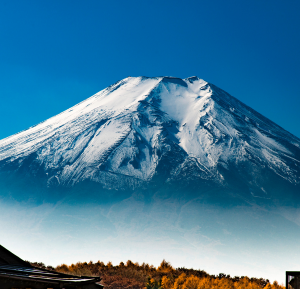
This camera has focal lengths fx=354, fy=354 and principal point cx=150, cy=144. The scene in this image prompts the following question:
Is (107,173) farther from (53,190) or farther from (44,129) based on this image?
(44,129)

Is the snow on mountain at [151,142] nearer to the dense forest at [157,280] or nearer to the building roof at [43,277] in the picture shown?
the dense forest at [157,280]

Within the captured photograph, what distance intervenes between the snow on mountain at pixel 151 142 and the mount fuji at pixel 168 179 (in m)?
0.28

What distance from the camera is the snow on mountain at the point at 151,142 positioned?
268 feet

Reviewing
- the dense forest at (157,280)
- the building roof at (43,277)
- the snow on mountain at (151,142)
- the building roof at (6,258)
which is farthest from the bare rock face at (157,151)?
the building roof at (43,277)

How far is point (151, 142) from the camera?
89.9m

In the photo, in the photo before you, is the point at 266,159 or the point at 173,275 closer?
the point at 173,275

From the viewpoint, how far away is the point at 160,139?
89938mm

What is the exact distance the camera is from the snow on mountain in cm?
8162

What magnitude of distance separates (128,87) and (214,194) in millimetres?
61864

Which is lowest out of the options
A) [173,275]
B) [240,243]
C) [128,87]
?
[173,275]

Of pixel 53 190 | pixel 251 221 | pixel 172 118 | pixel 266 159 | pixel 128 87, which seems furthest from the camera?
pixel 128 87

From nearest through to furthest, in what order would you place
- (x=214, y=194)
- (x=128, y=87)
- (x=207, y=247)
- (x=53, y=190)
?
(x=207, y=247)
(x=214, y=194)
(x=53, y=190)
(x=128, y=87)

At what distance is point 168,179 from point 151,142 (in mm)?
14868

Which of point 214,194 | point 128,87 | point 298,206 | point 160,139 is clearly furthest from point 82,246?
point 128,87
